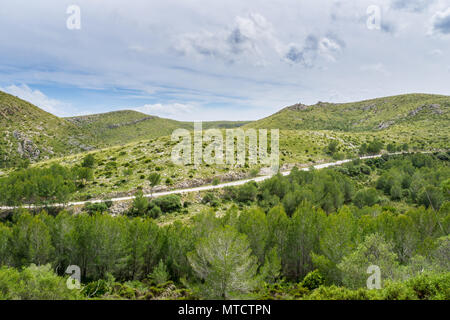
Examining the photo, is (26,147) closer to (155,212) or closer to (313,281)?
(155,212)

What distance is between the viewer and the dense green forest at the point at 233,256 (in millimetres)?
17391

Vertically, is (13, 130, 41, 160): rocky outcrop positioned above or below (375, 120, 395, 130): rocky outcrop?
below

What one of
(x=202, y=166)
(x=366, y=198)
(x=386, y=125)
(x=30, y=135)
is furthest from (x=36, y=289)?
(x=386, y=125)

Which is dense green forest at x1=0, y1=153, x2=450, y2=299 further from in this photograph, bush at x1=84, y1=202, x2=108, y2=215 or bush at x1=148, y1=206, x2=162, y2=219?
bush at x1=148, y1=206, x2=162, y2=219

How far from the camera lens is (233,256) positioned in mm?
19656

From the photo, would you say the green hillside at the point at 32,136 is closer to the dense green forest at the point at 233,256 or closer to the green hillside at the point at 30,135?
the green hillside at the point at 30,135

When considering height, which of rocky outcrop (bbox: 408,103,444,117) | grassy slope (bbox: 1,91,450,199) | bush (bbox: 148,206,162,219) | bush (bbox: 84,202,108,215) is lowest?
bush (bbox: 148,206,162,219)

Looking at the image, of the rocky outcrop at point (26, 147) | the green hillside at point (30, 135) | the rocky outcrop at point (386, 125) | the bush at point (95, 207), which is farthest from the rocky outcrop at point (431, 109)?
the rocky outcrop at point (26, 147)

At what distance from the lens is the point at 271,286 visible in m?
24.1

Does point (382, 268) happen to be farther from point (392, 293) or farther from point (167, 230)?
point (167, 230)

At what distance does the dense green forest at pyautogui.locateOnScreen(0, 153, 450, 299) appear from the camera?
17.4 metres

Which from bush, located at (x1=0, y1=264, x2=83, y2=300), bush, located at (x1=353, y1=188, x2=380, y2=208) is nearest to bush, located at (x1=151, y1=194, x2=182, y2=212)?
bush, located at (x1=0, y1=264, x2=83, y2=300)
